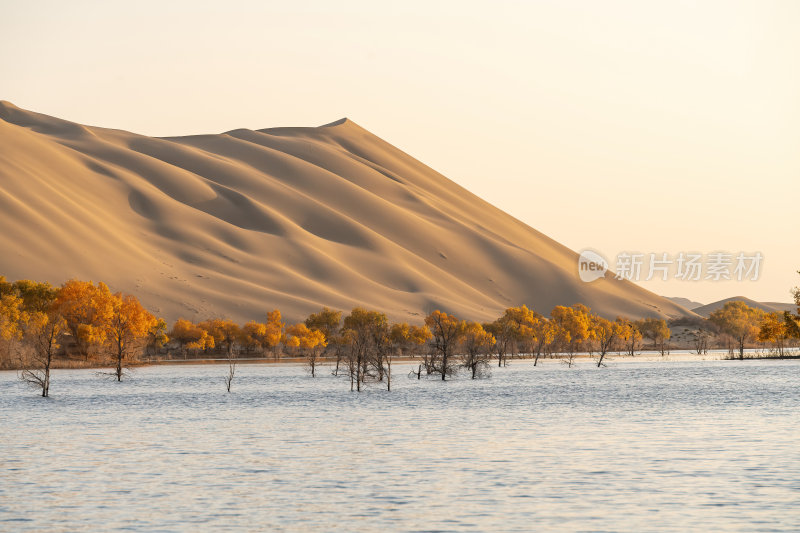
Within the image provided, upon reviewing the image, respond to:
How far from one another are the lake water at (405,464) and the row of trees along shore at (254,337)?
1869 cm

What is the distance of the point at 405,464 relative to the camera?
100 feet

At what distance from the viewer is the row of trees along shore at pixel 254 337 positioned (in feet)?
286

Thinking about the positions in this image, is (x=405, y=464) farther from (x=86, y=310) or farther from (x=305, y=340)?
(x=305, y=340)

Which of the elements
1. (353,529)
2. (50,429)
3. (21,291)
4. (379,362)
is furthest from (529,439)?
(21,291)

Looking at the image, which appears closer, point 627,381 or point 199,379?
point 627,381

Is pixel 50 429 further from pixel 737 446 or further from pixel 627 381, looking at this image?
pixel 627 381

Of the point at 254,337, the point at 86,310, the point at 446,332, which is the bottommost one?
the point at 254,337

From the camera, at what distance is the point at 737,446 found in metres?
34.0

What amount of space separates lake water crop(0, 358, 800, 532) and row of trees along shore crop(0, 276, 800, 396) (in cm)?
1869

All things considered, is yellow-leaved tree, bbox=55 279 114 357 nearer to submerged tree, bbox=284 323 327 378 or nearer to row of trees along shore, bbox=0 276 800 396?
row of trees along shore, bbox=0 276 800 396

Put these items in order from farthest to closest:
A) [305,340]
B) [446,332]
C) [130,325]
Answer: [305,340], [446,332], [130,325]

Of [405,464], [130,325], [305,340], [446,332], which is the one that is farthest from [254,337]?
[405,464]

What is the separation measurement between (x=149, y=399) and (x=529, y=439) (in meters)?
33.5

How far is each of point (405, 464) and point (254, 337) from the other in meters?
130
